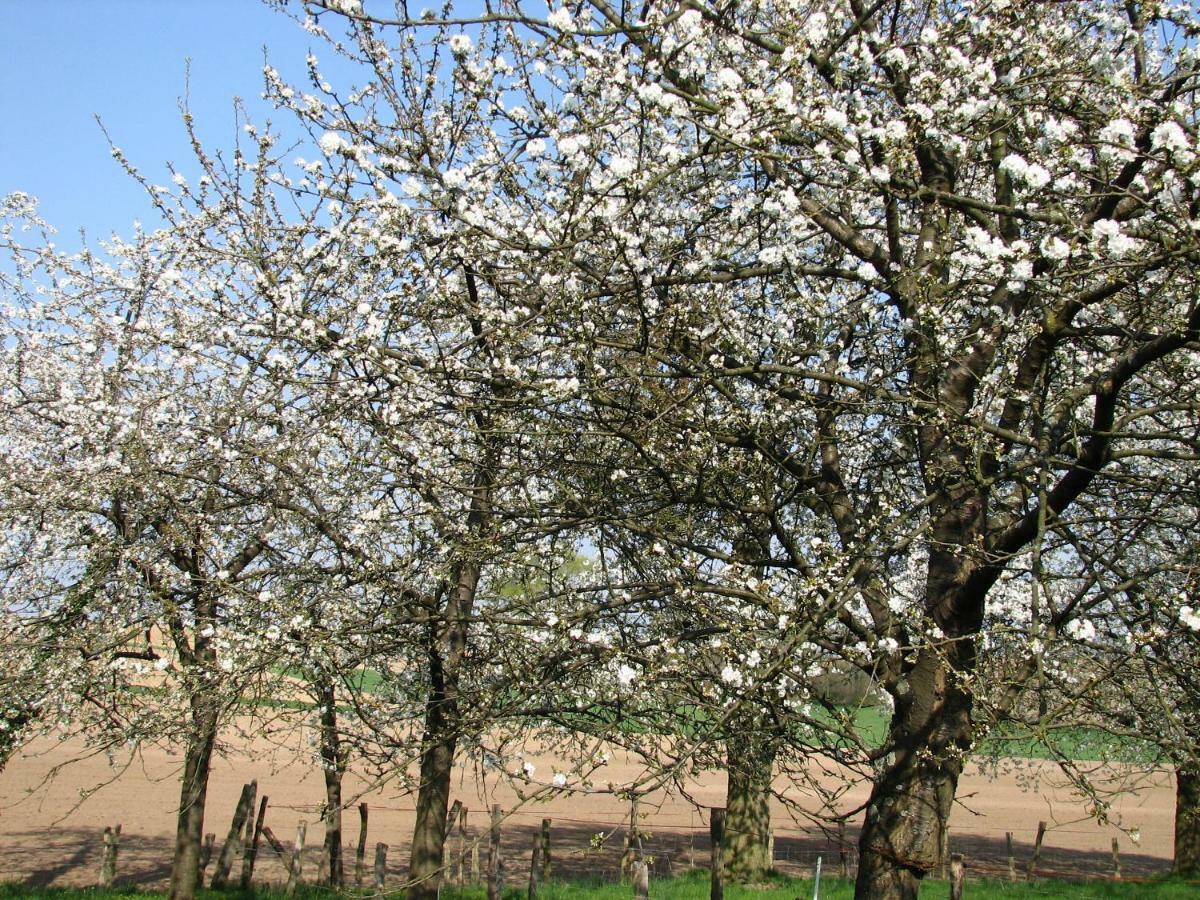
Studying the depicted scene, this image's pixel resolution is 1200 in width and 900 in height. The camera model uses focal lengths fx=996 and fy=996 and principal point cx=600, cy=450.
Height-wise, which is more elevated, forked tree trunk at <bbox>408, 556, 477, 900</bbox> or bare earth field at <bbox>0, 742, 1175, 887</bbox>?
forked tree trunk at <bbox>408, 556, 477, 900</bbox>

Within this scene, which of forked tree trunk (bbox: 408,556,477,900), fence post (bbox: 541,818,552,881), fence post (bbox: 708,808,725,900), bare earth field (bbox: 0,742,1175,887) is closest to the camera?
forked tree trunk (bbox: 408,556,477,900)

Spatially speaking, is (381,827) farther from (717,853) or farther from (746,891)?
(717,853)

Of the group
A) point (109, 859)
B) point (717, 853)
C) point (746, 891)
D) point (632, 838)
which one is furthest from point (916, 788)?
point (109, 859)

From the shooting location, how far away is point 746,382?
6.25 meters

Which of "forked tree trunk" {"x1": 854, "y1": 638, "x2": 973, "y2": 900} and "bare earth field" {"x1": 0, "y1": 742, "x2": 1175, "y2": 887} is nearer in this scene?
"forked tree trunk" {"x1": 854, "y1": 638, "x2": 973, "y2": 900}

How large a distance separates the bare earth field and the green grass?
0.76 metres

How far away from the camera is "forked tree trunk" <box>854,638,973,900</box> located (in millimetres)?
5410

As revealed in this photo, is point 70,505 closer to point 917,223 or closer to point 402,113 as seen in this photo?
point 402,113

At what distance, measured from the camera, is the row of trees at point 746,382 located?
16.3 ft

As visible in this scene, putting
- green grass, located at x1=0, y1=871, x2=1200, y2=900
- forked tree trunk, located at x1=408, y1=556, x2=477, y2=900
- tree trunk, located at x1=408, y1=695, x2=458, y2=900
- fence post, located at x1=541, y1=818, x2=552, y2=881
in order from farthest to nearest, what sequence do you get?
fence post, located at x1=541, y1=818, x2=552, y2=881, green grass, located at x1=0, y1=871, x2=1200, y2=900, tree trunk, located at x1=408, y1=695, x2=458, y2=900, forked tree trunk, located at x1=408, y1=556, x2=477, y2=900

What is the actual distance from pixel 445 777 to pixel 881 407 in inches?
169

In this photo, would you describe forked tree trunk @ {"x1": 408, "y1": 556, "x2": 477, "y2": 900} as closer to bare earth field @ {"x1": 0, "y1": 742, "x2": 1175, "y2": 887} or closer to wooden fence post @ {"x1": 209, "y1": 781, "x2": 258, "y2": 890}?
bare earth field @ {"x1": 0, "y1": 742, "x2": 1175, "y2": 887}

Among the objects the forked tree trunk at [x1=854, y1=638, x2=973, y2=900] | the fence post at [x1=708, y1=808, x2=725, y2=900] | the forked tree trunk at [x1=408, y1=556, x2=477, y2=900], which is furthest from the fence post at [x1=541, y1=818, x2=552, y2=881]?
the forked tree trunk at [x1=854, y1=638, x2=973, y2=900]

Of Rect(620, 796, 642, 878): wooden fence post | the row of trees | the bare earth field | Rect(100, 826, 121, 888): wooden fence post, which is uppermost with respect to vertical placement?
the row of trees
